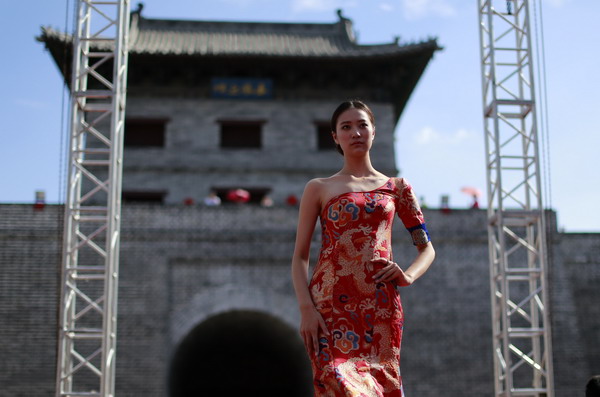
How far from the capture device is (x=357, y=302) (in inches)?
127

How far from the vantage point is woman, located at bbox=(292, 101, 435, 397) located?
3.14 metres

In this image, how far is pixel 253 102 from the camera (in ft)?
63.7

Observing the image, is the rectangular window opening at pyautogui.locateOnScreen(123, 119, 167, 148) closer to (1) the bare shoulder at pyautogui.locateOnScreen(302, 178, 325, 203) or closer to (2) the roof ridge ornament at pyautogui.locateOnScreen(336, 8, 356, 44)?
(2) the roof ridge ornament at pyautogui.locateOnScreen(336, 8, 356, 44)

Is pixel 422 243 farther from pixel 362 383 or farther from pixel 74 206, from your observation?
pixel 74 206

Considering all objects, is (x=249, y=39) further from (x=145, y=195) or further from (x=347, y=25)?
(x=145, y=195)

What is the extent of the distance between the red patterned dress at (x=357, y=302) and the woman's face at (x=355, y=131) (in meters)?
0.23

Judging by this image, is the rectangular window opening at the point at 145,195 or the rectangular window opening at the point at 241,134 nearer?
the rectangular window opening at the point at 145,195

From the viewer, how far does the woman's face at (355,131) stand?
11.4ft

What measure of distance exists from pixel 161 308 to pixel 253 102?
21.7ft

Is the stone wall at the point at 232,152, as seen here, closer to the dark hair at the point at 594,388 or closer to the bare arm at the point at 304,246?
the dark hair at the point at 594,388

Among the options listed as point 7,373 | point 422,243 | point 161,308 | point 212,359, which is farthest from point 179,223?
point 422,243

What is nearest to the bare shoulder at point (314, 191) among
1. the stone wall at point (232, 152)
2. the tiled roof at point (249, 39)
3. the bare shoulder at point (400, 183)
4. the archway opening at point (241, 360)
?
the bare shoulder at point (400, 183)

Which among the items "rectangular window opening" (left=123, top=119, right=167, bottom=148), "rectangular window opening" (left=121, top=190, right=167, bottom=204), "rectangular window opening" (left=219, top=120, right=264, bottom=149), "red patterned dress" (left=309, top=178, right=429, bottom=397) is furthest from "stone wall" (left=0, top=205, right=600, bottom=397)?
"red patterned dress" (left=309, top=178, right=429, bottom=397)

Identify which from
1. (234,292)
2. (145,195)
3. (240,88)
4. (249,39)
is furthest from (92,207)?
(249,39)
